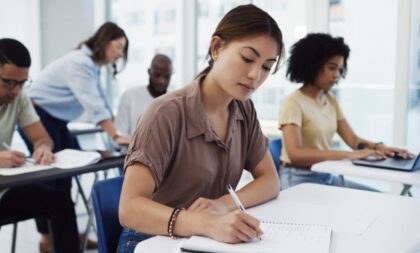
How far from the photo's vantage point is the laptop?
6.63ft

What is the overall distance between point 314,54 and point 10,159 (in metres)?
1.59

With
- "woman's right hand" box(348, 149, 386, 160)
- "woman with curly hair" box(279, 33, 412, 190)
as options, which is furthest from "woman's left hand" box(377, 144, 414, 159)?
"woman's right hand" box(348, 149, 386, 160)

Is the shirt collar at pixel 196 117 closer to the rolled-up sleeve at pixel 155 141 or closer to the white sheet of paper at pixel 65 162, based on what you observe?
the rolled-up sleeve at pixel 155 141

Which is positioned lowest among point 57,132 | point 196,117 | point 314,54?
Answer: point 57,132

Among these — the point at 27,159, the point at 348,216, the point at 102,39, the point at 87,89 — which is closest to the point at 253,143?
the point at 348,216

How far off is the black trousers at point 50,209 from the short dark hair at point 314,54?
1365 millimetres

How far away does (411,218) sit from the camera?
132cm

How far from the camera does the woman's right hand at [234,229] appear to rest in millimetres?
1020

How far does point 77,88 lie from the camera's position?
9.70 feet

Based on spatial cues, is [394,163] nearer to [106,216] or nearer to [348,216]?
[348,216]

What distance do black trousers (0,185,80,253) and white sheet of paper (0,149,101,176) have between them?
0.13m

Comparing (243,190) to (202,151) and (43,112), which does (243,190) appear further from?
(43,112)

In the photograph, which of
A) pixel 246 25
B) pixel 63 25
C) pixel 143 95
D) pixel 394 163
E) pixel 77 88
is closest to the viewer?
pixel 246 25

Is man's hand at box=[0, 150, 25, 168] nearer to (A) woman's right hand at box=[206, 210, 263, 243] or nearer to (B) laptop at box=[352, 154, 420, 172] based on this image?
(A) woman's right hand at box=[206, 210, 263, 243]
